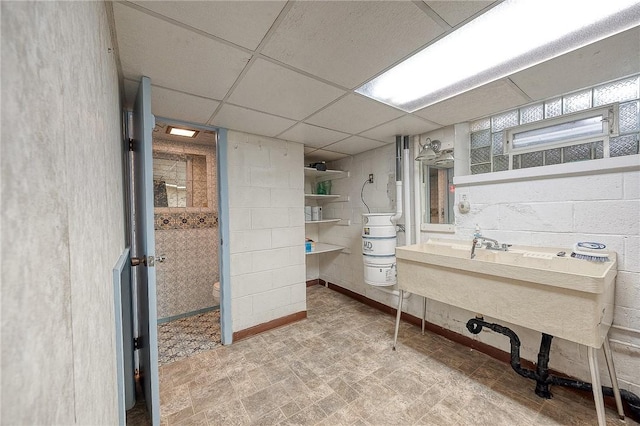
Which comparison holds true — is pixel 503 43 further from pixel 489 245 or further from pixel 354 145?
pixel 354 145

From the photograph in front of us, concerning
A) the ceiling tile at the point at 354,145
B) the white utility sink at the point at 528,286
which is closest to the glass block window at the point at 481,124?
the ceiling tile at the point at 354,145

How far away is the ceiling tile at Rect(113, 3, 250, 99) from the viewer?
1.07 metres

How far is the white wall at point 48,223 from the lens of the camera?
26cm

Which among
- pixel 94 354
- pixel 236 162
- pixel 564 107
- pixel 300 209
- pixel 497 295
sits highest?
pixel 564 107

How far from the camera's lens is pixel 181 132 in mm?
2561

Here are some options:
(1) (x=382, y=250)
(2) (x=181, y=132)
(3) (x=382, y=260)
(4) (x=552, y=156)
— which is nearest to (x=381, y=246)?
(1) (x=382, y=250)

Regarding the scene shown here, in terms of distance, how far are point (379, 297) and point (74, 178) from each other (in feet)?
10.4

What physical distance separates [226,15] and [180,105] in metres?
1.08

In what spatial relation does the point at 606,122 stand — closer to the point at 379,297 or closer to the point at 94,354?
the point at 379,297

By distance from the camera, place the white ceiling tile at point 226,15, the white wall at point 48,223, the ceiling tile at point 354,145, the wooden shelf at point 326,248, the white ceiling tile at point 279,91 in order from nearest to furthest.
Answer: the white wall at point 48,223
the white ceiling tile at point 226,15
the white ceiling tile at point 279,91
the ceiling tile at point 354,145
the wooden shelf at point 326,248

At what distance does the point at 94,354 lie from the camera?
23.4 inches

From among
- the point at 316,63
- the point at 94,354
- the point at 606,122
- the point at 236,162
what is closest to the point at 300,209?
the point at 236,162

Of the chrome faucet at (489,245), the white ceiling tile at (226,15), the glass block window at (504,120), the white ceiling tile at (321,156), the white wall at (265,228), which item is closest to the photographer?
the white ceiling tile at (226,15)

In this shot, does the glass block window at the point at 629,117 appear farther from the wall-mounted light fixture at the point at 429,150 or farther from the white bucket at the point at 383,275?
the white bucket at the point at 383,275
